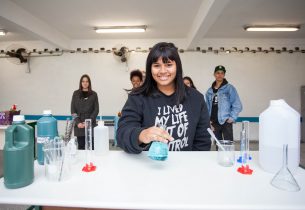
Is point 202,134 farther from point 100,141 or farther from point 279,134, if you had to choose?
point 100,141

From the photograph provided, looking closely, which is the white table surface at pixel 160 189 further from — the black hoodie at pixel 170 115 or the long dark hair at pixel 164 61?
the long dark hair at pixel 164 61

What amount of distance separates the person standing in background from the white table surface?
243 cm

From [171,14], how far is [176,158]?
320cm

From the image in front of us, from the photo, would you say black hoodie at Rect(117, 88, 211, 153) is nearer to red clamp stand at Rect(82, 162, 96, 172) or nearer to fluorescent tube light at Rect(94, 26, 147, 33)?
red clamp stand at Rect(82, 162, 96, 172)

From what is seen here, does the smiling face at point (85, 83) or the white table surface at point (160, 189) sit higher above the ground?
the smiling face at point (85, 83)

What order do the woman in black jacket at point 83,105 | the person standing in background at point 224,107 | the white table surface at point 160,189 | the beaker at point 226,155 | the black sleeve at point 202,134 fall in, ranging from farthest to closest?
the woman in black jacket at point 83,105 < the person standing in background at point 224,107 < the black sleeve at point 202,134 < the beaker at point 226,155 < the white table surface at point 160,189

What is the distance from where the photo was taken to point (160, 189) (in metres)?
0.69

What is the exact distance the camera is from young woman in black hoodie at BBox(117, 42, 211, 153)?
1081mm

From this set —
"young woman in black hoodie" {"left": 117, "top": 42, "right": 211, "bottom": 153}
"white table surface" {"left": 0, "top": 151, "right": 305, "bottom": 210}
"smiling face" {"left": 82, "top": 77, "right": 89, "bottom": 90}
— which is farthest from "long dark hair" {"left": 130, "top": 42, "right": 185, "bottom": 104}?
"smiling face" {"left": 82, "top": 77, "right": 89, "bottom": 90}

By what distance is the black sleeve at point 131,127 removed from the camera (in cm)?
95

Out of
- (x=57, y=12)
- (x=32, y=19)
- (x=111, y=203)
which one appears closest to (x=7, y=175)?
(x=111, y=203)

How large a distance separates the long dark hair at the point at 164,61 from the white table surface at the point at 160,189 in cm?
40

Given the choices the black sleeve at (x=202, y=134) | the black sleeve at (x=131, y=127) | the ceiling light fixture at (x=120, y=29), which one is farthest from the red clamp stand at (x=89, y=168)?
the ceiling light fixture at (x=120, y=29)

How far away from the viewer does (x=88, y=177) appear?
2.60ft
